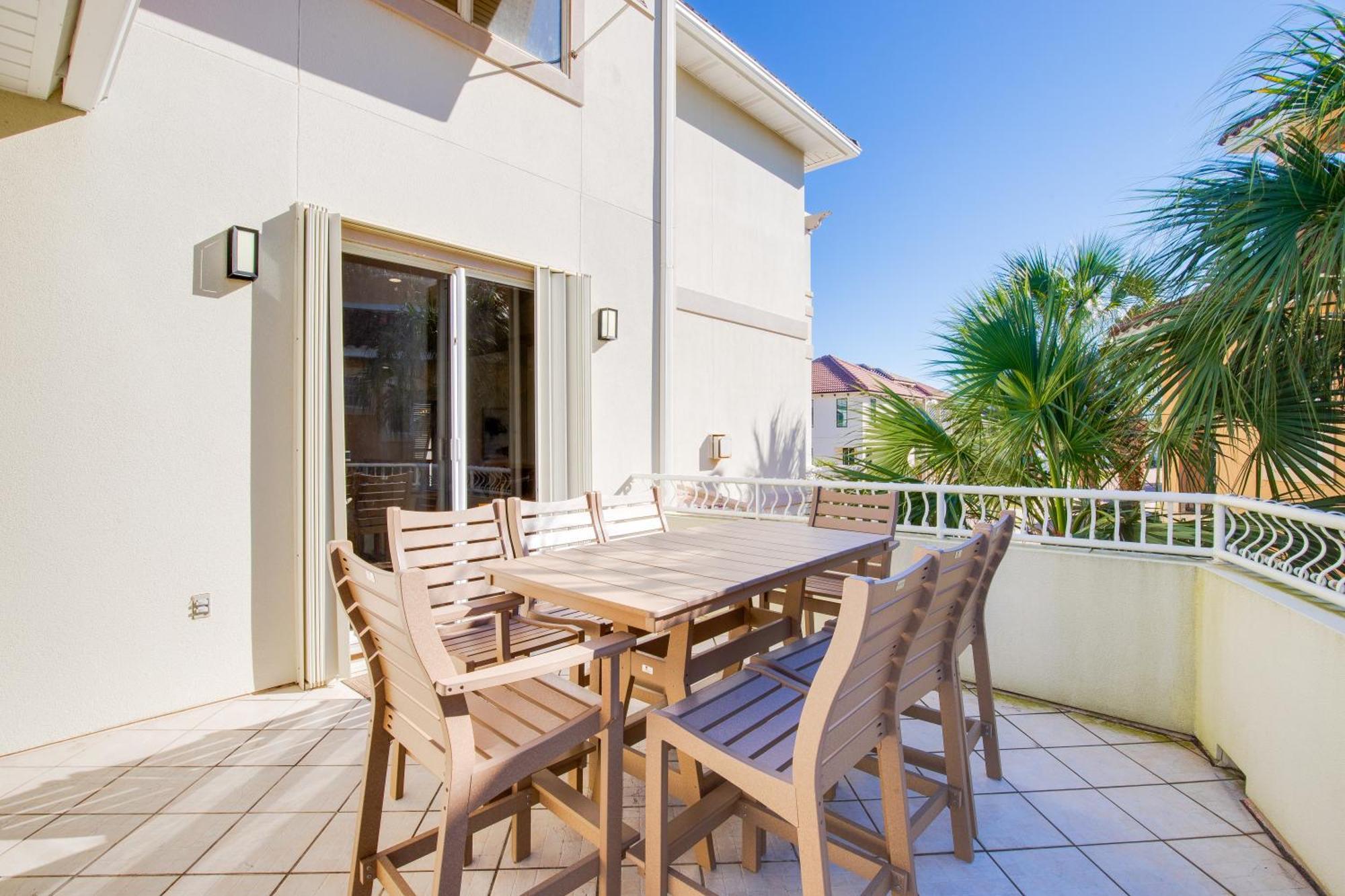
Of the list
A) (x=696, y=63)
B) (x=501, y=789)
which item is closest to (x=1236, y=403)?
(x=501, y=789)

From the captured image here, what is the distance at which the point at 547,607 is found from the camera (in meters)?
2.72

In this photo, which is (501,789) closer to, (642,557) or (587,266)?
(642,557)

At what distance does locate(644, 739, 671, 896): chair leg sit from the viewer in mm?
1553

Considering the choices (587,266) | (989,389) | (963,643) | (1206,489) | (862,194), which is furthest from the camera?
(862,194)

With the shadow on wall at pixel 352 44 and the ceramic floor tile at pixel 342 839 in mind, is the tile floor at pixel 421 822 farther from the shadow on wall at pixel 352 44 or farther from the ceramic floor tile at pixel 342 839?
the shadow on wall at pixel 352 44

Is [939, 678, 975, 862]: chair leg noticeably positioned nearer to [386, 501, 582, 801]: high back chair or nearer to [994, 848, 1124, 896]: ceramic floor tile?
[994, 848, 1124, 896]: ceramic floor tile

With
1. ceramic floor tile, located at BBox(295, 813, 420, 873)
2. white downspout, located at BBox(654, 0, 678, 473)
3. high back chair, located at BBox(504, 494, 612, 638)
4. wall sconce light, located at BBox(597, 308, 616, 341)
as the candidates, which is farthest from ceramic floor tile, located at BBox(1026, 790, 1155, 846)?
wall sconce light, located at BBox(597, 308, 616, 341)

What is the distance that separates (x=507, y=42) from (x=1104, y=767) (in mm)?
5371

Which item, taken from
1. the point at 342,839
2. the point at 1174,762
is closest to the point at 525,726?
the point at 342,839

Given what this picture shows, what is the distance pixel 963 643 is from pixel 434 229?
3721 mm

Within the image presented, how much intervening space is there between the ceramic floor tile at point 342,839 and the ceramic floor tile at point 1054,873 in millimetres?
1871

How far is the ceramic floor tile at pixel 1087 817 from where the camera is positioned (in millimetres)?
2041

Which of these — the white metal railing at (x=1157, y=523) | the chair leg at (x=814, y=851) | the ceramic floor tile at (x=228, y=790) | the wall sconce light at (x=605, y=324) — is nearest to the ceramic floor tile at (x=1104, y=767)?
the white metal railing at (x=1157, y=523)

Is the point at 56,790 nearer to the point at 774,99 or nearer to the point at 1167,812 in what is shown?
the point at 1167,812
